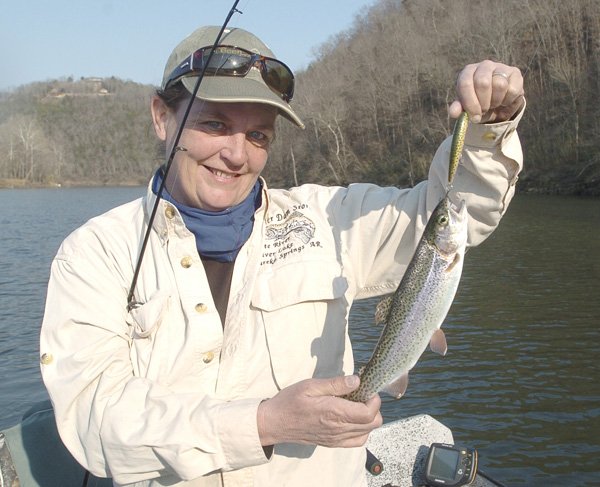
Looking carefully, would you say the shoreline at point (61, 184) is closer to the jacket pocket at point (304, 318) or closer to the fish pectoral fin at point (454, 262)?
the jacket pocket at point (304, 318)

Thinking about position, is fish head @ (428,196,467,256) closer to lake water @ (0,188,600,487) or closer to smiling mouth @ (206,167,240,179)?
smiling mouth @ (206,167,240,179)

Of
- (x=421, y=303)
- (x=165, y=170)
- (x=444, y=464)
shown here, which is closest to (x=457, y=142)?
(x=421, y=303)

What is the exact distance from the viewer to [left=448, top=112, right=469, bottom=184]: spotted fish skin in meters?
2.45

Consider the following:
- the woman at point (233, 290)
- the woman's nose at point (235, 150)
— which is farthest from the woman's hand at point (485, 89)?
the woman's nose at point (235, 150)

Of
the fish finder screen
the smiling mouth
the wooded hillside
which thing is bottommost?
the fish finder screen

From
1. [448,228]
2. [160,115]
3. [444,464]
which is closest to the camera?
[448,228]

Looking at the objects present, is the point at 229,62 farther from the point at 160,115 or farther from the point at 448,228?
the point at 448,228

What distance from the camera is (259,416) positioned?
7.73ft

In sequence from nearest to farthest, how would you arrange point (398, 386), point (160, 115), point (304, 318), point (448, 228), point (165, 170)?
point (448, 228) → point (398, 386) → point (304, 318) → point (165, 170) → point (160, 115)

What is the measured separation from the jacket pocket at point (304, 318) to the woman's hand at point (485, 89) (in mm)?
963

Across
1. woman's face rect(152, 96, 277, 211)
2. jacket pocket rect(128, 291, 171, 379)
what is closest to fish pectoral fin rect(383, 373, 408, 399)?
jacket pocket rect(128, 291, 171, 379)

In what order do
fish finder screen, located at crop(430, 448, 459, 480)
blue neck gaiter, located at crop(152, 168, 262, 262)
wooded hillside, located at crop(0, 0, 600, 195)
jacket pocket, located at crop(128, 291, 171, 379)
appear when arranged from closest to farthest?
1. jacket pocket, located at crop(128, 291, 171, 379)
2. blue neck gaiter, located at crop(152, 168, 262, 262)
3. fish finder screen, located at crop(430, 448, 459, 480)
4. wooded hillside, located at crop(0, 0, 600, 195)

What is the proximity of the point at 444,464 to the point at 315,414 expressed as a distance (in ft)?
11.1

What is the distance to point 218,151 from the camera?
112 inches
